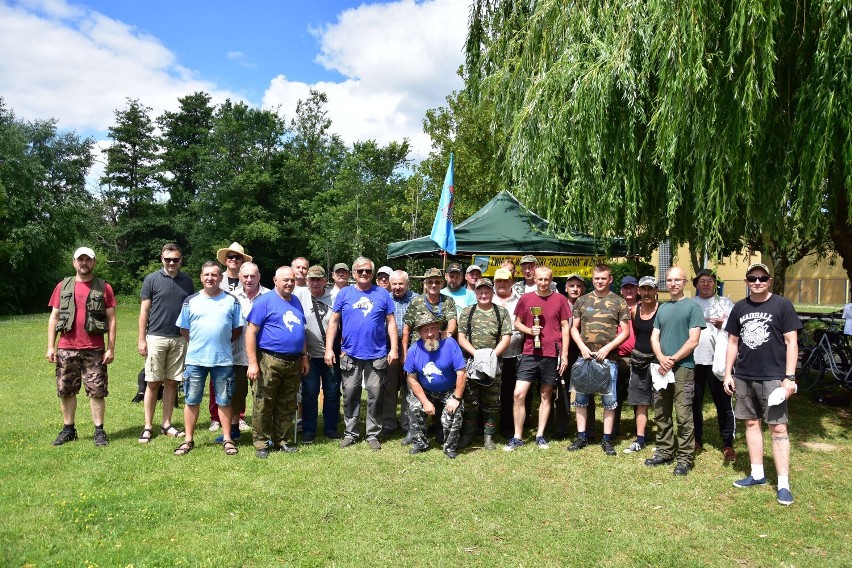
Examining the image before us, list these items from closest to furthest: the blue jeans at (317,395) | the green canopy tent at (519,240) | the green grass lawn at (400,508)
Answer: the green grass lawn at (400,508) → the blue jeans at (317,395) → the green canopy tent at (519,240)

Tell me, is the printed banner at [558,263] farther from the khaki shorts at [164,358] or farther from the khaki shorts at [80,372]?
the khaki shorts at [80,372]

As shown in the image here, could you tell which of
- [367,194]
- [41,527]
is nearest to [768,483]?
[41,527]

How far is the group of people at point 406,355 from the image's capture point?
5215 mm

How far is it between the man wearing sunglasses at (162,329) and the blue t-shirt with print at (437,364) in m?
2.23

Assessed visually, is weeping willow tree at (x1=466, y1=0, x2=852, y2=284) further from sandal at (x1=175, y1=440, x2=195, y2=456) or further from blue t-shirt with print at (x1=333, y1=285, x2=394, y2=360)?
sandal at (x1=175, y1=440, x2=195, y2=456)

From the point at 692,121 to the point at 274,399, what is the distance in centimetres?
467

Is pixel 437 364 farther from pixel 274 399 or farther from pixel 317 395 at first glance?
pixel 274 399

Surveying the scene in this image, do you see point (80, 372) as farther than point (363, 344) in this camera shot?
No

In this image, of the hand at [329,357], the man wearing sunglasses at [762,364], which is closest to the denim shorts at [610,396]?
the man wearing sunglasses at [762,364]

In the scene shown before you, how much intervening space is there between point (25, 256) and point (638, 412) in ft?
98.1

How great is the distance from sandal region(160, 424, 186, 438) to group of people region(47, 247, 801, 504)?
1.2 inches

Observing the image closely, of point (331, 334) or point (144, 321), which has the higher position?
point (144, 321)

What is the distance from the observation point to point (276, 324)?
5.26 metres

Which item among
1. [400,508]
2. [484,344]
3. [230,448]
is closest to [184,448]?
[230,448]
